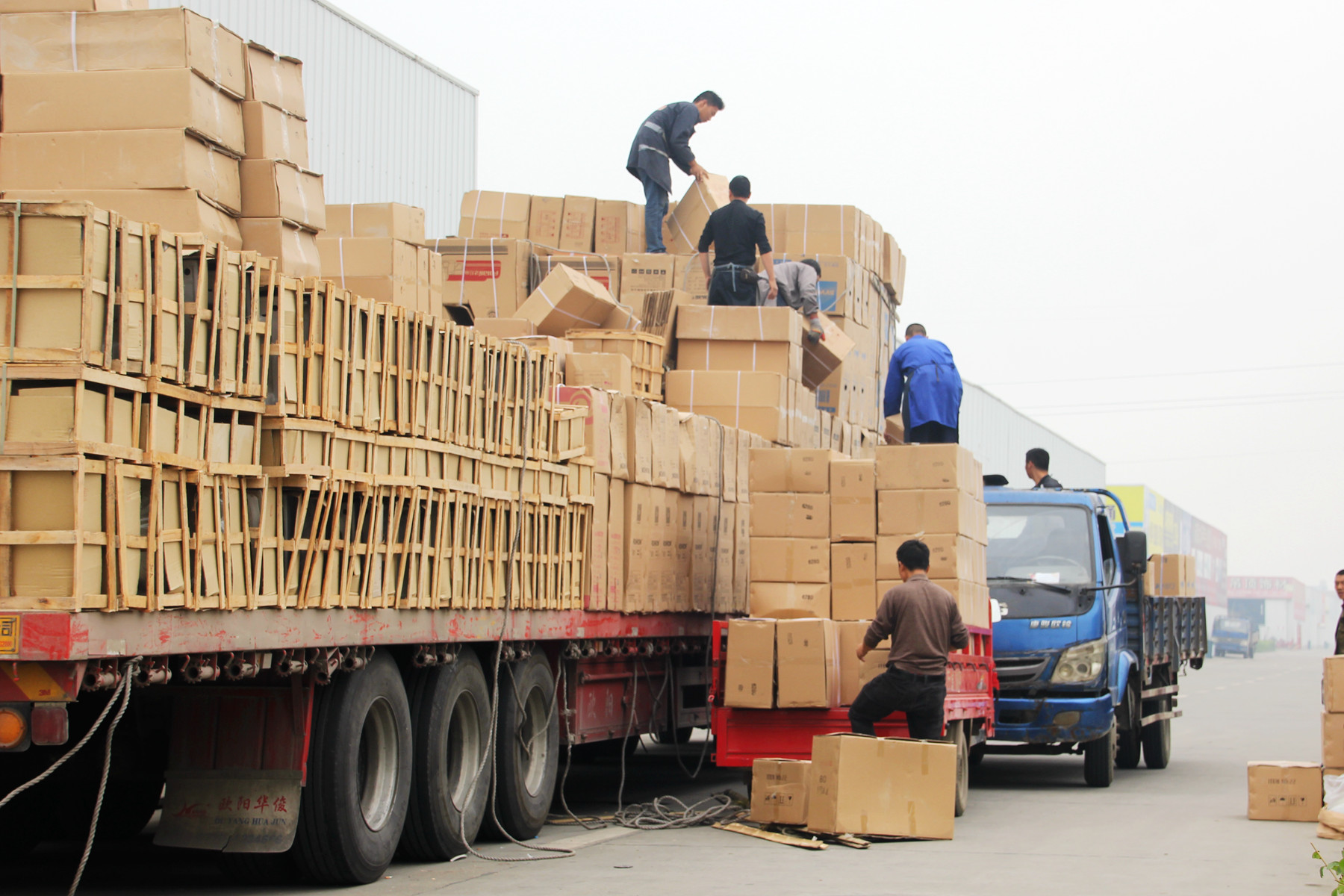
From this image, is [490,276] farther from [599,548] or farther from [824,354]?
[599,548]

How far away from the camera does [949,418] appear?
1252 centimetres

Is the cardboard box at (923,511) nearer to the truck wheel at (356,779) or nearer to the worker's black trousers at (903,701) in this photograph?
the worker's black trousers at (903,701)

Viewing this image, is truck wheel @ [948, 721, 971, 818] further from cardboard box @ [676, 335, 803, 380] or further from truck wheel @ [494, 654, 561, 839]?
cardboard box @ [676, 335, 803, 380]

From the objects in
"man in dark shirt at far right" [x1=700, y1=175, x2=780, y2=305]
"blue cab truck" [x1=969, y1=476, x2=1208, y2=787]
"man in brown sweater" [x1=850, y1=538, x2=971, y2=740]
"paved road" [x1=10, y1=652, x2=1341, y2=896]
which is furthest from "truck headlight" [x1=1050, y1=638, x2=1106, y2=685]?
"man in dark shirt at far right" [x1=700, y1=175, x2=780, y2=305]

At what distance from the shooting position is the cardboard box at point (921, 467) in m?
10.4

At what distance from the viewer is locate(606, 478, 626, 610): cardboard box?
10.5m

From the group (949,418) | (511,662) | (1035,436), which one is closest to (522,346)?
(511,662)

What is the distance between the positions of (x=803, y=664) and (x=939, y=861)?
179 cm

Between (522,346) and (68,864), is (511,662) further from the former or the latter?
(68,864)

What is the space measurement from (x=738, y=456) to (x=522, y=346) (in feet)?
11.8

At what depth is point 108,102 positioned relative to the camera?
23.2 ft

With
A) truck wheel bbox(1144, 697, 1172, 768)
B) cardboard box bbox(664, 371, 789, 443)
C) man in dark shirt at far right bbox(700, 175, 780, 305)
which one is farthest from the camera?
truck wheel bbox(1144, 697, 1172, 768)

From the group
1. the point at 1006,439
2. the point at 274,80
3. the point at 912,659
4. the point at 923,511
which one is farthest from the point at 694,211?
the point at 1006,439

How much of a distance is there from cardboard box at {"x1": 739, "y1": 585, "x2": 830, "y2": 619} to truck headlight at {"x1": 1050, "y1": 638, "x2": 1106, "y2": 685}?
3079mm
